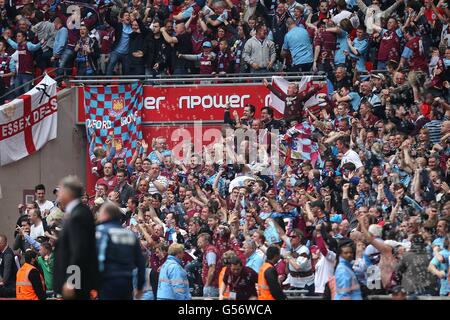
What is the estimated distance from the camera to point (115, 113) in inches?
1049

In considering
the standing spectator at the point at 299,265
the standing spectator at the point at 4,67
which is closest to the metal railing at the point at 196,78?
the standing spectator at the point at 4,67

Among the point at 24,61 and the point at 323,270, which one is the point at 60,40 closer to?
the point at 24,61

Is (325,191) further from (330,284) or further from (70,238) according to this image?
(70,238)

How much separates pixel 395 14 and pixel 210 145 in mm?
4195

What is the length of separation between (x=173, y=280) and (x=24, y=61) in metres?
10.6

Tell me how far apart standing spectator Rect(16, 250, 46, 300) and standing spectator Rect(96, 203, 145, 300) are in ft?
21.0

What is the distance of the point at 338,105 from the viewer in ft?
75.7

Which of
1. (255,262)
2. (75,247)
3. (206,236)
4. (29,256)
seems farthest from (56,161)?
(75,247)

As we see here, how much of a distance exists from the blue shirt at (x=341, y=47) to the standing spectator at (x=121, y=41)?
4.09 m

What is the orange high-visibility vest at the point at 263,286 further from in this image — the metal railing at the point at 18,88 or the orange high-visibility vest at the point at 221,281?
the metal railing at the point at 18,88

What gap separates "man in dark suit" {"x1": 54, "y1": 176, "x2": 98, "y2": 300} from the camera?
11969 millimetres

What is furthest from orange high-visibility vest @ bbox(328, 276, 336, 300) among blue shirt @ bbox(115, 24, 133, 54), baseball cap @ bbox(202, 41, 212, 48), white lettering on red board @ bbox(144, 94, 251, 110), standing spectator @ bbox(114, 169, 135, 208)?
blue shirt @ bbox(115, 24, 133, 54)

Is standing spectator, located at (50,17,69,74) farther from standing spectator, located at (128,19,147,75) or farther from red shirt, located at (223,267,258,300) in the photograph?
red shirt, located at (223,267,258,300)
